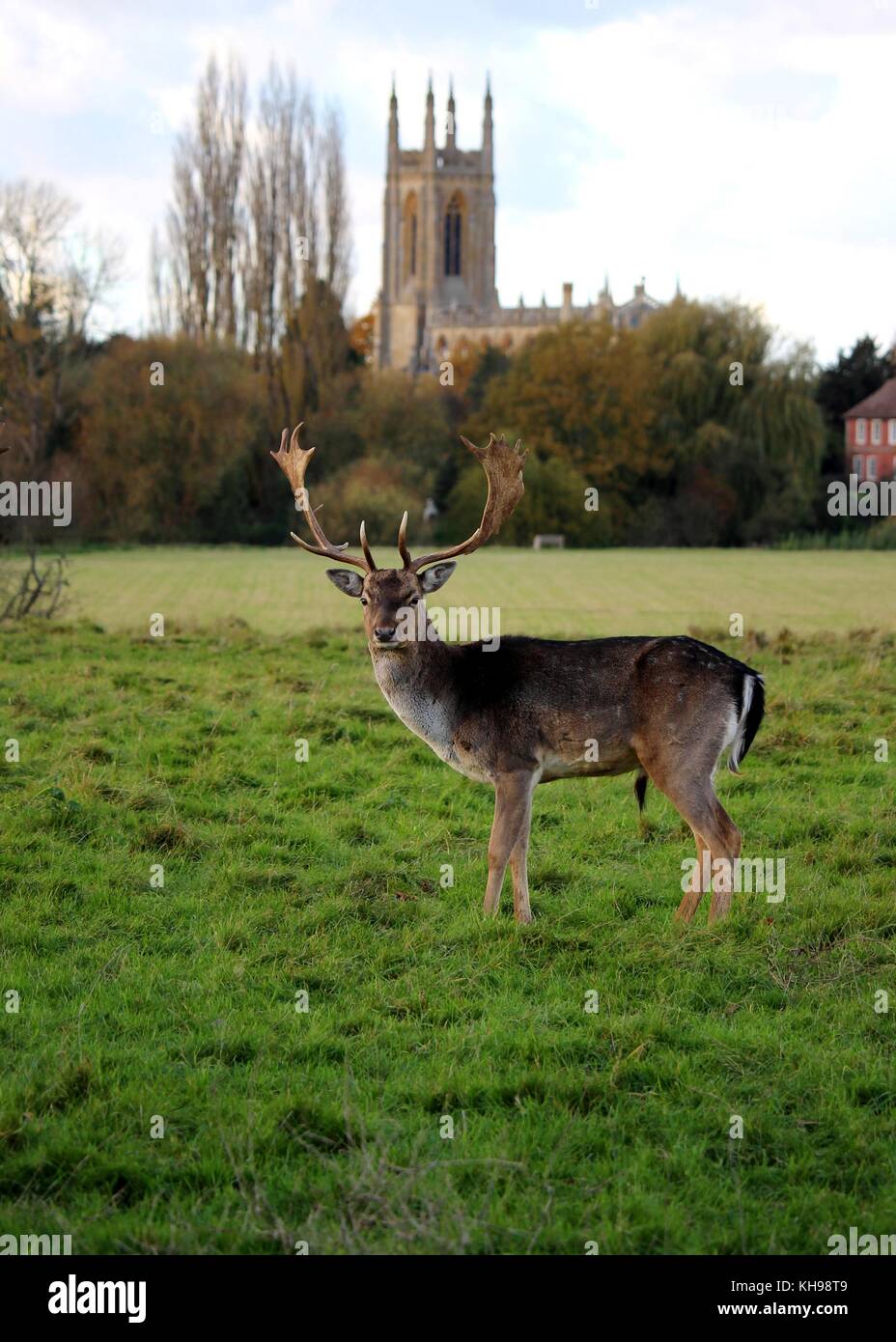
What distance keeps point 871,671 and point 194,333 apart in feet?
163

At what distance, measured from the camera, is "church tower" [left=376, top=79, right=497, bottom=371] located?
14325cm

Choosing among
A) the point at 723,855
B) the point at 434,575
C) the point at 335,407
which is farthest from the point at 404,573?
the point at 335,407

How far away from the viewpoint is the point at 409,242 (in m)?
147

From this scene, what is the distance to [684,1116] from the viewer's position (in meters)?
5.12

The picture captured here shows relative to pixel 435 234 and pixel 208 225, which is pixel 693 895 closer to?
pixel 208 225

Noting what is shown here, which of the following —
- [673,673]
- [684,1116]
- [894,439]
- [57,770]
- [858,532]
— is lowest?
[684,1116]

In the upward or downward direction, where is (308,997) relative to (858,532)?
downward

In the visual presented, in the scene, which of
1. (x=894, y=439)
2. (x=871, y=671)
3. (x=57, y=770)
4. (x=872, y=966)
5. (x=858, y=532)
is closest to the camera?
(x=872, y=966)

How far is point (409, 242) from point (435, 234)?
341 centimetres

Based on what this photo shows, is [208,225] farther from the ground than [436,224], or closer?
closer

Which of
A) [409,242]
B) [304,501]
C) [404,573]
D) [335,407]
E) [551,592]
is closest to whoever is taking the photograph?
[404,573]

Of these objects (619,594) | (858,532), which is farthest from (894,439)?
(619,594)

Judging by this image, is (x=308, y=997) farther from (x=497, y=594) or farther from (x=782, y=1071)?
(x=497, y=594)

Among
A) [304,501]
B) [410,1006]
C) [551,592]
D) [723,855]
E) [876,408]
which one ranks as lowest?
[410,1006]
